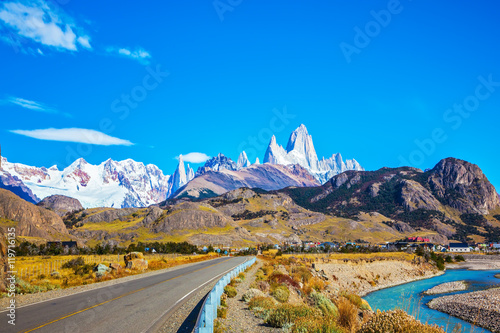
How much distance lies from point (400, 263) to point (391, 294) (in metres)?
32.2

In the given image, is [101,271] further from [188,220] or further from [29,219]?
[188,220]

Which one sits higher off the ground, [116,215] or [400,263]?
[116,215]

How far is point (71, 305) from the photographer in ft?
52.3

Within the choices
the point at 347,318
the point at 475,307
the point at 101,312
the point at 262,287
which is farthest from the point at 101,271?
the point at 475,307

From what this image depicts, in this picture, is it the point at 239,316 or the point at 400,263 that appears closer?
the point at 239,316

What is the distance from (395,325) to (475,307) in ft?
117

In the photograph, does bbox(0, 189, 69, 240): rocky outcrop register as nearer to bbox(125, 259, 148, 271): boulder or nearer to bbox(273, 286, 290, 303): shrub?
bbox(125, 259, 148, 271): boulder

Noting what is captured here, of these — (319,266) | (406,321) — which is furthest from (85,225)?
(406,321)

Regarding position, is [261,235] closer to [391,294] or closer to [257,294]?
[391,294]

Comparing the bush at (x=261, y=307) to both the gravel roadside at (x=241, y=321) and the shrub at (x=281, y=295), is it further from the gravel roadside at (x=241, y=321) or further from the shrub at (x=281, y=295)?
the shrub at (x=281, y=295)

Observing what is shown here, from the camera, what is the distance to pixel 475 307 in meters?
36.9

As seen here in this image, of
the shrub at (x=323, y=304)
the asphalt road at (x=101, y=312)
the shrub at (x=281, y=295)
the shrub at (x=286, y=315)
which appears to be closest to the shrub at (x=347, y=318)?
the shrub at (x=286, y=315)

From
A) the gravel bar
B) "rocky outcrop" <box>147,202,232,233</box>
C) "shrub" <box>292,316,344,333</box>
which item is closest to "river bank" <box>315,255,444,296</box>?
the gravel bar

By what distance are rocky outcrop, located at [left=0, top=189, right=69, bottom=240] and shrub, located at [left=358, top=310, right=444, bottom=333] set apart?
136m
